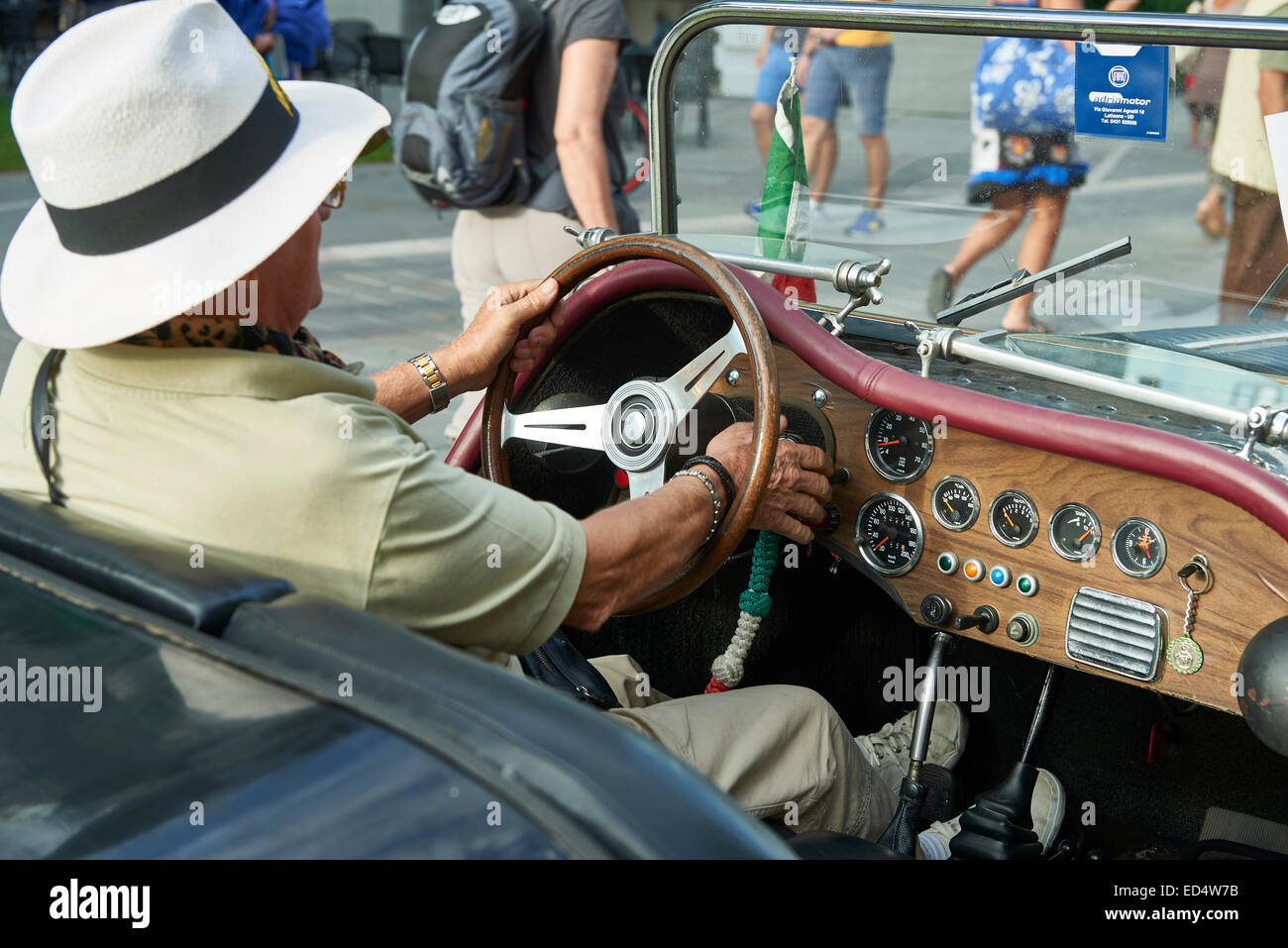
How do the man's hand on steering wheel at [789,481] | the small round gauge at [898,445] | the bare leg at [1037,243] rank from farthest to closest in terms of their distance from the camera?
the bare leg at [1037,243]
the small round gauge at [898,445]
the man's hand on steering wheel at [789,481]

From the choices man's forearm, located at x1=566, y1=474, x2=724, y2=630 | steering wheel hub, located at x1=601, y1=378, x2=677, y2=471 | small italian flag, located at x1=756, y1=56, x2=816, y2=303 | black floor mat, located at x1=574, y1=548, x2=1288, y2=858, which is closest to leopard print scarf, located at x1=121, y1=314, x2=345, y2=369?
man's forearm, located at x1=566, y1=474, x2=724, y2=630

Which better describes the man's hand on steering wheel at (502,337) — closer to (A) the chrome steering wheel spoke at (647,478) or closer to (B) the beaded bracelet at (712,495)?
(A) the chrome steering wheel spoke at (647,478)

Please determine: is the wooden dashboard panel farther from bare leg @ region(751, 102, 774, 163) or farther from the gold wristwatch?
bare leg @ region(751, 102, 774, 163)

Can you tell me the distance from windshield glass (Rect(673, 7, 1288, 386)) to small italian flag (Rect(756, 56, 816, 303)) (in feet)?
0.05

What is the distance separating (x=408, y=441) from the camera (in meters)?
1.61

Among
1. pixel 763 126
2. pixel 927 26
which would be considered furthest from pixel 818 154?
pixel 927 26

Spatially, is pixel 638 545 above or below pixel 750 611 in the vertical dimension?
above

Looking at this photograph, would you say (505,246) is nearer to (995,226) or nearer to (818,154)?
(818,154)

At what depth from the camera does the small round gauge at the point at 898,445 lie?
2.22 metres

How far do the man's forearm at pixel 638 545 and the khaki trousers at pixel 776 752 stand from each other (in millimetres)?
243

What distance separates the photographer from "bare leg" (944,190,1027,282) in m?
2.66

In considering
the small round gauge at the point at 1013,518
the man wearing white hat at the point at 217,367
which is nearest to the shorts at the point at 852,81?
the small round gauge at the point at 1013,518

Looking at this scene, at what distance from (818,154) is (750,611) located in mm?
1394

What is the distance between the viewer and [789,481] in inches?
87.0
